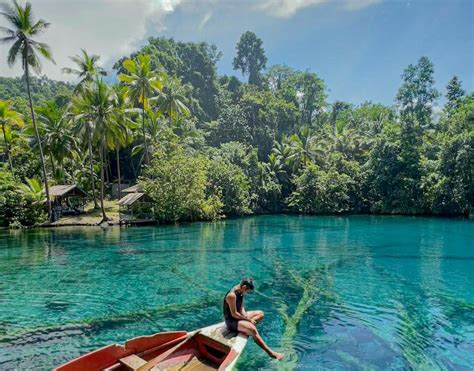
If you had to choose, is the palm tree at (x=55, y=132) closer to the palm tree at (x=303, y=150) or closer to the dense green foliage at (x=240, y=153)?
the dense green foliage at (x=240, y=153)

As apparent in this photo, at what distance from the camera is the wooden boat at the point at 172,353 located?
6789mm

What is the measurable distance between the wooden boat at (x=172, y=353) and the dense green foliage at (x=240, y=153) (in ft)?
95.9

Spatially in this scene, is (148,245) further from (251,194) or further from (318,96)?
(318,96)

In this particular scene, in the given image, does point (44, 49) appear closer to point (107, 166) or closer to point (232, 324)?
point (107, 166)

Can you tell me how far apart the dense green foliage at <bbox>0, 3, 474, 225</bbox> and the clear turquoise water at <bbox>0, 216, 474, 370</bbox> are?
13.2 metres

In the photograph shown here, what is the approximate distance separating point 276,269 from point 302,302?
5.05m

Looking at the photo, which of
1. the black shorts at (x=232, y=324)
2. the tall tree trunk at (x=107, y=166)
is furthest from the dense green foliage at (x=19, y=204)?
the black shorts at (x=232, y=324)

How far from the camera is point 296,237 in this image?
1144 inches

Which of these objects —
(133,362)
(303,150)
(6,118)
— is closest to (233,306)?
(133,362)

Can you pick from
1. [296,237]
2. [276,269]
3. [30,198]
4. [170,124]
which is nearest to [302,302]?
[276,269]

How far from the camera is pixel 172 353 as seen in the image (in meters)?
7.54

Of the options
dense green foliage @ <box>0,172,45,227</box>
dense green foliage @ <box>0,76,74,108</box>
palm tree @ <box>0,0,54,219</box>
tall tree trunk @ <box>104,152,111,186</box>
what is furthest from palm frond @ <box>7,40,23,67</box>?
dense green foliage @ <box>0,76,74,108</box>

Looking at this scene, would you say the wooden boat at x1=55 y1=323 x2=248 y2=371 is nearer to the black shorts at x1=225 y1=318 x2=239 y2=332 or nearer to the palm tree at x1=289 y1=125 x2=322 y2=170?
the black shorts at x1=225 y1=318 x2=239 y2=332

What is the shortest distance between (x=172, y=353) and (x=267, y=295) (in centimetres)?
703
